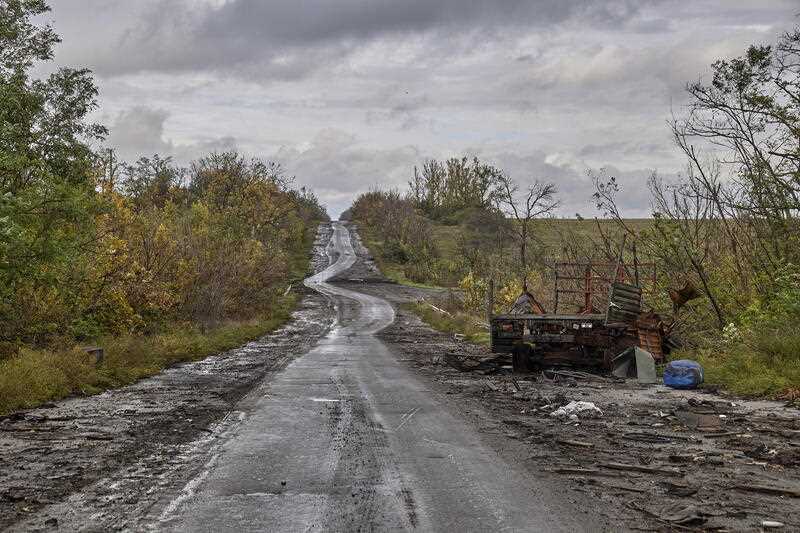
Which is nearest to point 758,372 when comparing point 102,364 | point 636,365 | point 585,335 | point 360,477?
point 636,365

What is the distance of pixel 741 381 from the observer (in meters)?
13.1

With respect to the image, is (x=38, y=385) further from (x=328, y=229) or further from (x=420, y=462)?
(x=328, y=229)

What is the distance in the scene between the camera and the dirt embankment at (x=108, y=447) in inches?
233

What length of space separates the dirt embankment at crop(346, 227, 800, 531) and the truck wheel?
1.24m

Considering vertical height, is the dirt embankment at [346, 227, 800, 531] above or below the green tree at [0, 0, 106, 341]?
below

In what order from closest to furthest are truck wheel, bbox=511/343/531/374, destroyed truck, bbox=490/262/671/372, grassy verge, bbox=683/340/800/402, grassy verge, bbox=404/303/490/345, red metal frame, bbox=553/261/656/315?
1. grassy verge, bbox=683/340/800/402
2. destroyed truck, bbox=490/262/671/372
3. truck wheel, bbox=511/343/531/374
4. red metal frame, bbox=553/261/656/315
5. grassy verge, bbox=404/303/490/345

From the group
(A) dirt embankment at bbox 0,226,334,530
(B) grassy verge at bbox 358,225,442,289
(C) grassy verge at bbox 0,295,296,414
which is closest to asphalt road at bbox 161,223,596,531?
(A) dirt embankment at bbox 0,226,334,530

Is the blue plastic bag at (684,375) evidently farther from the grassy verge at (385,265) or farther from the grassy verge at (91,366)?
the grassy verge at (385,265)

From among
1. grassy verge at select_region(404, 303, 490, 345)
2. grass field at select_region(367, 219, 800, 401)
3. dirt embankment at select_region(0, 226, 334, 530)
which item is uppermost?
grass field at select_region(367, 219, 800, 401)

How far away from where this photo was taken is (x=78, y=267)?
61.4 feet

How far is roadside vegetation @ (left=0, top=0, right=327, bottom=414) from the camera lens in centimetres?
1399

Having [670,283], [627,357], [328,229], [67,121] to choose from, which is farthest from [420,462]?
[328,229]

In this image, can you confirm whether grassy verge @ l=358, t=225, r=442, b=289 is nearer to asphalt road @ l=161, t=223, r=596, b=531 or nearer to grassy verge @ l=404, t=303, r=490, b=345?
grassy verge @ l=404, t=303, r=490, b=345

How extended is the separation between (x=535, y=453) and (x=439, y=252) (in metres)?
72.2
